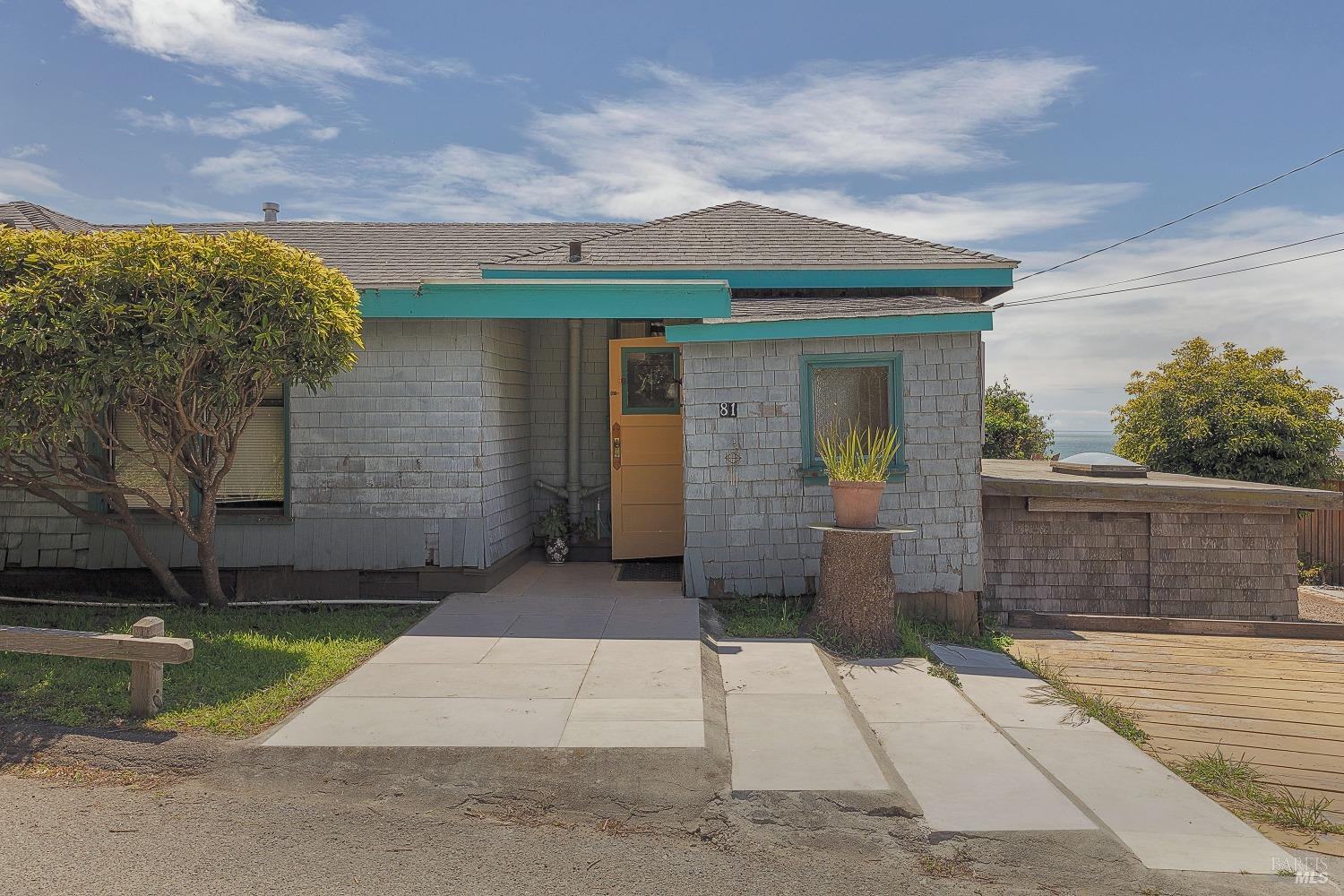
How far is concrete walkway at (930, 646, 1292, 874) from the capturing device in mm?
3352

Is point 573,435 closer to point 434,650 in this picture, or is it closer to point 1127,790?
point 434,650

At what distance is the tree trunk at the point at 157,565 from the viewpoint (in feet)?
22.5

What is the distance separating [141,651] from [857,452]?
→ 5.28 metres

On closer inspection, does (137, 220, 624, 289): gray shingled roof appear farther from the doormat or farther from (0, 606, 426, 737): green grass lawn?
the doormat

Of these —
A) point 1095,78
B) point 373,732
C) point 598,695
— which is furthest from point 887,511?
point 1095,78

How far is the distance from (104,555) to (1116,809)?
826 centimetres

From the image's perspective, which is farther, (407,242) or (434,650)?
(407,242)

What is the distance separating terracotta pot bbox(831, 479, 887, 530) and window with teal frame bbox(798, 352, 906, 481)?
2.71 feet

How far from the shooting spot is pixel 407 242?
9.98 meters

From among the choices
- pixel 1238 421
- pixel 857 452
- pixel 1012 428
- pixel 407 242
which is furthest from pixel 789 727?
pixel 1012 428

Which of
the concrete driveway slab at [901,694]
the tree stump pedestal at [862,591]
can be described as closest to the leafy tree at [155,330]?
the tree stump pedestal at [862,591]

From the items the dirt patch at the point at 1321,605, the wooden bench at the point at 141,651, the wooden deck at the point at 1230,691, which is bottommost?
the dirt patch at the point at 1321,605

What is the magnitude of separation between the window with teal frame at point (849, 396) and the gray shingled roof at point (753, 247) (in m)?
1.73

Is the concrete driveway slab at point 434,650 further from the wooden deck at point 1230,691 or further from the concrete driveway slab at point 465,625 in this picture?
the wooden deck at point 1230,691
